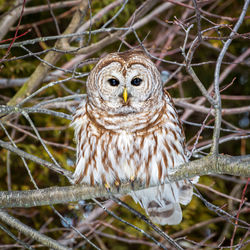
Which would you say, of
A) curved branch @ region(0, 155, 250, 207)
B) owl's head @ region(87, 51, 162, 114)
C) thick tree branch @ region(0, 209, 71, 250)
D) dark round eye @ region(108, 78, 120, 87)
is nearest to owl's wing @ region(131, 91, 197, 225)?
owl's head @ region(87, 51, 162, 114)

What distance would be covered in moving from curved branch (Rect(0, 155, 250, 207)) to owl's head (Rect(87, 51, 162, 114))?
29.1 inches

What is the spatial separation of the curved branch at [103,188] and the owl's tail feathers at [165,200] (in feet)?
2.36

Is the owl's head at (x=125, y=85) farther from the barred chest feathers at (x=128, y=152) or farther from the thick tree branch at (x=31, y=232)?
the thick tree branch at (x=31, y=232)

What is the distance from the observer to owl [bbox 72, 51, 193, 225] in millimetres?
3979

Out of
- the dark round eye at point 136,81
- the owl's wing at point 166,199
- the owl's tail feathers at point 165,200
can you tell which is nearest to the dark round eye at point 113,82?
the dark round eye at point 136,81

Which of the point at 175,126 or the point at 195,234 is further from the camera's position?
the point at 195,234

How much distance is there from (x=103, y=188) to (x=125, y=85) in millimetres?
964

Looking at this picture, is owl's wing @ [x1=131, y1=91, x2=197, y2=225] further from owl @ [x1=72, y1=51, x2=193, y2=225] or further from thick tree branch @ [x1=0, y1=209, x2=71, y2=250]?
thick tree branch @ [x1=0, y1=209, x2=71, y2=250]

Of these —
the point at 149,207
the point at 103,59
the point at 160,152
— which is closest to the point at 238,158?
the point at 160,152

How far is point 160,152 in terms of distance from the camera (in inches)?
158

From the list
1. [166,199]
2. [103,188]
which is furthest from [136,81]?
[166,199]

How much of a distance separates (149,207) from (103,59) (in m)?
1.78

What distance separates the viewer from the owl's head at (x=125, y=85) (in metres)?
4.01

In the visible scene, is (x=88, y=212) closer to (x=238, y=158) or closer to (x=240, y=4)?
(x=238, y=158)
